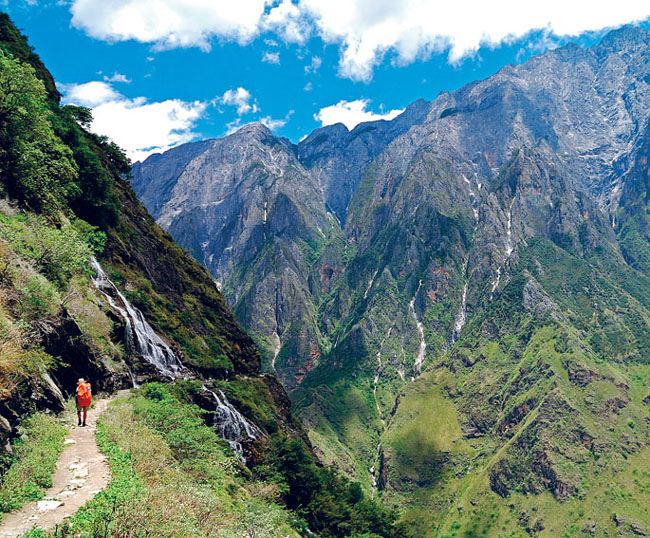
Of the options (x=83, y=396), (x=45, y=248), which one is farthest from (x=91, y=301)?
(x=83, y=396)

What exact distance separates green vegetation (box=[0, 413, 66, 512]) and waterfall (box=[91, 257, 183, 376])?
15.2m

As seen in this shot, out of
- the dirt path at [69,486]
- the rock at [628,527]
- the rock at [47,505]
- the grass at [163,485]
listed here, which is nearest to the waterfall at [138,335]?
the grass at [163,485]

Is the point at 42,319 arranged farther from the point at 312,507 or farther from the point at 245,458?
the point at 312,507

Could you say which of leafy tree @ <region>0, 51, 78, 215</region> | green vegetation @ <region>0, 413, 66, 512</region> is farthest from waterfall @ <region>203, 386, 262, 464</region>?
green vegetation @ <region>0, 413, 66, 512</region>

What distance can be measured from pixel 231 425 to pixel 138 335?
430 inches

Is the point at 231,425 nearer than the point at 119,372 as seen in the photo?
No

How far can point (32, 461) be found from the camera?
13.2m

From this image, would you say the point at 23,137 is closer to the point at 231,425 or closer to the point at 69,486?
the point at 69,486

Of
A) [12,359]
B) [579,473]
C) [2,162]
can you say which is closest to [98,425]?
[12,359]

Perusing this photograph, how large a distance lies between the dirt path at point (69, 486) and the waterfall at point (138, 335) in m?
14.8

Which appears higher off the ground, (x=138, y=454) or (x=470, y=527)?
(x=138, y=454)

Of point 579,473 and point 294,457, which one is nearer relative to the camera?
point 294,457

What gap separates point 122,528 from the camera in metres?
10.6

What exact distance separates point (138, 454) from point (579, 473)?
20439cm
